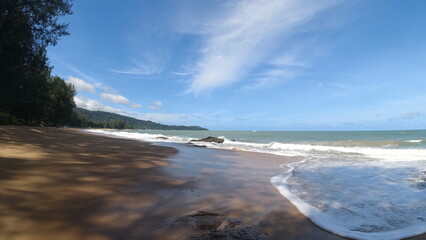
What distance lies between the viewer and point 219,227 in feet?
9.29

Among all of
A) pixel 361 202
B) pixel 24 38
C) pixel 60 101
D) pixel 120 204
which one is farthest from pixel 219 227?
pixel 60 101

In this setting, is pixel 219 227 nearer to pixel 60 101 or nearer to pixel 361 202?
pixel 361 202

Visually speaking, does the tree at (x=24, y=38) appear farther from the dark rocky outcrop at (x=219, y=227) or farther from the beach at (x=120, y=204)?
the dark rocky outcrop at (x=219, y=227)

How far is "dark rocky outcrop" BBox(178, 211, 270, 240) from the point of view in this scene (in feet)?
8.35

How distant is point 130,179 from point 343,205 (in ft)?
14.3

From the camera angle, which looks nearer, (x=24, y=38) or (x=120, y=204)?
(x=120, y=204)

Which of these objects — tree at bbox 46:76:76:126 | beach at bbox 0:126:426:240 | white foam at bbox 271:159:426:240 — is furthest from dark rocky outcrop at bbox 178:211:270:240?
tree at bbox 46:76:76:126

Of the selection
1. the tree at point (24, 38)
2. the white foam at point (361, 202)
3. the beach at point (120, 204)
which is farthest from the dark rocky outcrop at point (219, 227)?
the tree at point (24, 38)

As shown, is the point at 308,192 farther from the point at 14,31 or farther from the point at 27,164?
the point at 14,31

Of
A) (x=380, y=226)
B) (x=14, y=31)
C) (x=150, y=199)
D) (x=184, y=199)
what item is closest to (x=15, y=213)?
(x=150, y=199)

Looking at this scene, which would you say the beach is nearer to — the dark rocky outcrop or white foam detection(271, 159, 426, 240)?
the dark rocky outcrop

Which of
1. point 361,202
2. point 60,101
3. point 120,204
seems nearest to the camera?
point 120,204

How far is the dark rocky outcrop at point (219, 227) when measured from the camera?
8.35ft

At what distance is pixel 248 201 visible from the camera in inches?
162
